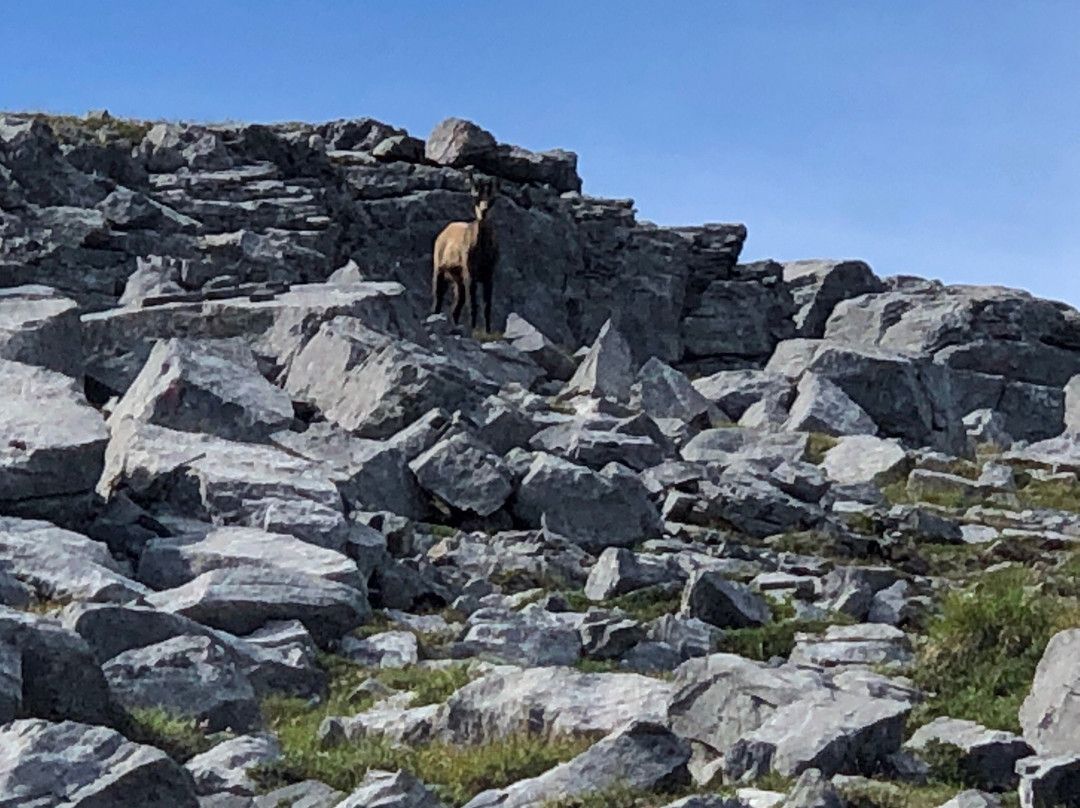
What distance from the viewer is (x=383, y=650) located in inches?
523

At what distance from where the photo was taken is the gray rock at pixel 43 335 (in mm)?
20469

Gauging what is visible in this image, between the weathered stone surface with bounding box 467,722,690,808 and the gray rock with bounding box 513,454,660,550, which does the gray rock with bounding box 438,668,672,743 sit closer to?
the weathered stone surface with bounding box 467,722,690,808

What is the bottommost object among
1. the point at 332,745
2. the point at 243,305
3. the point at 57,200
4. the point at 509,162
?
the point at 332,745

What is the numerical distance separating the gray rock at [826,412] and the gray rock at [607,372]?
3373mm

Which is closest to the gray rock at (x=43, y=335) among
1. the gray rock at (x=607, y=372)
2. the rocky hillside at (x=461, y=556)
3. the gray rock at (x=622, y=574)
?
the rocky hillside at (x=461, y=556)

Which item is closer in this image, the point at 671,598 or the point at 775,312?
the point at 671,598

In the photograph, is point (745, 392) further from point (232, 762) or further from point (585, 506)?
point (232, 762)

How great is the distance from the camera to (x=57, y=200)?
1538 inches

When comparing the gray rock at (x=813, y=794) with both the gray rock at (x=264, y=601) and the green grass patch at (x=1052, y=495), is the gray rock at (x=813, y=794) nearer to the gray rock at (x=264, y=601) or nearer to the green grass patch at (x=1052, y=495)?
the gray rock at (x=264, y=601)

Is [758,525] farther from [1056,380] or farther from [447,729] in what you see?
[1056,380]

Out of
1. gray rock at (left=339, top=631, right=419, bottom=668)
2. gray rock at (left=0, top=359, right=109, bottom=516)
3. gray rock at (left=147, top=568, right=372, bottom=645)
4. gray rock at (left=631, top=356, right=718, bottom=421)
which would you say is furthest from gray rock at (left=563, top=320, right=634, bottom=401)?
gray rock at (left=339, top=631, right=419, bottom=668)

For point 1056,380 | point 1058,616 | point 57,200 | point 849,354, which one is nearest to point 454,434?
point 1058,616

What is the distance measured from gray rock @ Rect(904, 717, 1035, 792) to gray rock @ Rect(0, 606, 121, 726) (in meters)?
5.20

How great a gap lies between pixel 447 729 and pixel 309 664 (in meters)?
2.36
